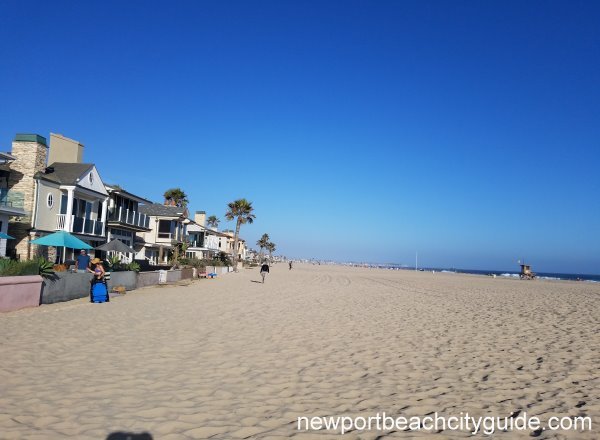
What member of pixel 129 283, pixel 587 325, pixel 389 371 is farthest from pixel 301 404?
pixel 129 283

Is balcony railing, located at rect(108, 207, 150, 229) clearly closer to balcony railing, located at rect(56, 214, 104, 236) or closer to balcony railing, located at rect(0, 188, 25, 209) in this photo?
balcony railing, located at rect(56, 214, 104, 236)

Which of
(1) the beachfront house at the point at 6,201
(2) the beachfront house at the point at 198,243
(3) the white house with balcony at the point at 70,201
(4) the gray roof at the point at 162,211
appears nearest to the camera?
(1) the beachfront house at the point at 6,201

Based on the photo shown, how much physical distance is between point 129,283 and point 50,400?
1619 centimetres

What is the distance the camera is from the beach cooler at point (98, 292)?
1477 cm

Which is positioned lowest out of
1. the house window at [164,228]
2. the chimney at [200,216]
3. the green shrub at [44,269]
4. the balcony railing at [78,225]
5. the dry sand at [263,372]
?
the dry sand at [263,372]

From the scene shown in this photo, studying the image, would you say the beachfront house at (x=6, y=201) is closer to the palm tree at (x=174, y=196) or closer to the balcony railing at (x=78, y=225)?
the balcony railing at (x=78, y=225)

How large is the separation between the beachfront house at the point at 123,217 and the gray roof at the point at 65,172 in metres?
4.85

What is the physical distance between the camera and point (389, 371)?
22.7ft

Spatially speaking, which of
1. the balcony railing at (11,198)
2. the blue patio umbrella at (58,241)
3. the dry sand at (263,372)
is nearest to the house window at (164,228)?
the balcony railing at (11,198)

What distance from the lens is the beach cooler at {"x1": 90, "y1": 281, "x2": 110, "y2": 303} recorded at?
14766 millimetres

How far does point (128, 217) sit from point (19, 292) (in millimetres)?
23227

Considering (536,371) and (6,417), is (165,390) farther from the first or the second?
(536,371)

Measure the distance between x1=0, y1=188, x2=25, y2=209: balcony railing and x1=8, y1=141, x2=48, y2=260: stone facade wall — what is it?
0.62m

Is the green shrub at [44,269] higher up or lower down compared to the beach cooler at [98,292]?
higher up
